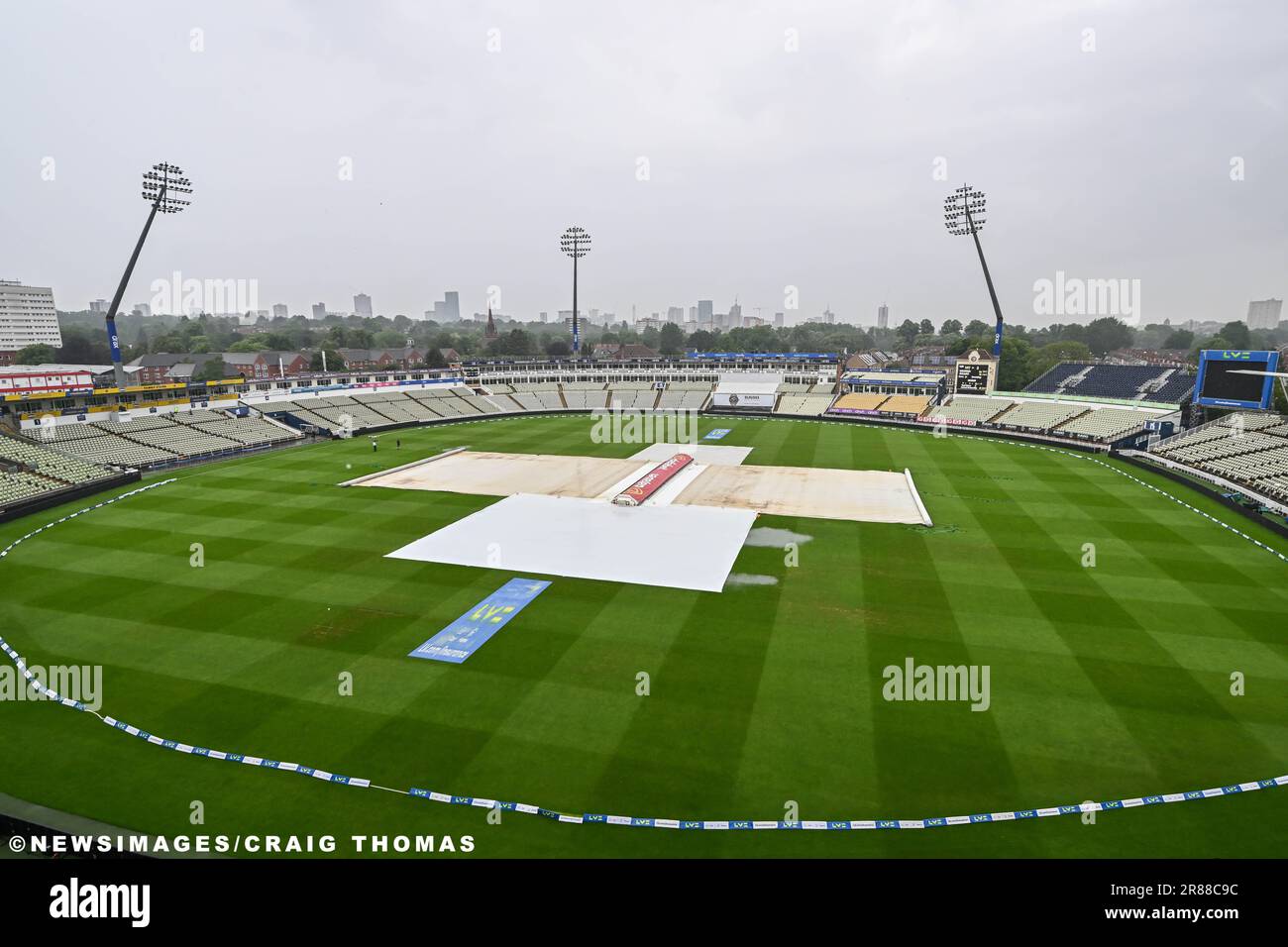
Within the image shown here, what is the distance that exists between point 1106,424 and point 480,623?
5858 cm

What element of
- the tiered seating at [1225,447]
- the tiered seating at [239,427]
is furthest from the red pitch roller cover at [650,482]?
the tiered seating at [239,427]

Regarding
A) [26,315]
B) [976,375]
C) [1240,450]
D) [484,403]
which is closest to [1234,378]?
[1240,450]

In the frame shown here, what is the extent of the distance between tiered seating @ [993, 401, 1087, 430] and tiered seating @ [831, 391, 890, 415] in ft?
44.6

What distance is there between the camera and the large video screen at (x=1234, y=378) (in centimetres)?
4700

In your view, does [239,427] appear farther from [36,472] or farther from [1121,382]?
[1121,382]

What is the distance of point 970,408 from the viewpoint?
67250 mm

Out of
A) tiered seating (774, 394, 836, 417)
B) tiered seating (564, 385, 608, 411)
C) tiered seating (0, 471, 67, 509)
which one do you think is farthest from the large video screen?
tiered seating (0, 471, 67, 509)

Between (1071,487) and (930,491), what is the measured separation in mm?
9006

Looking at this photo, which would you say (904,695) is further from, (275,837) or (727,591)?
(275,837)

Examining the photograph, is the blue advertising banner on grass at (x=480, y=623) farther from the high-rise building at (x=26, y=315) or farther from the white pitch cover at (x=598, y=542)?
the high-rise building at (x=26, y=315)

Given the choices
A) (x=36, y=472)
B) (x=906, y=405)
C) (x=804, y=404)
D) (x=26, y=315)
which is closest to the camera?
(x=36, y=472)

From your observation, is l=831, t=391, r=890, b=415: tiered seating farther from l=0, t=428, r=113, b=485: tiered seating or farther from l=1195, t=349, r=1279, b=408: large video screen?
l=0, t=428, r=113, b=485: tiered seating

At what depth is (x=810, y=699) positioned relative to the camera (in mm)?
16391
